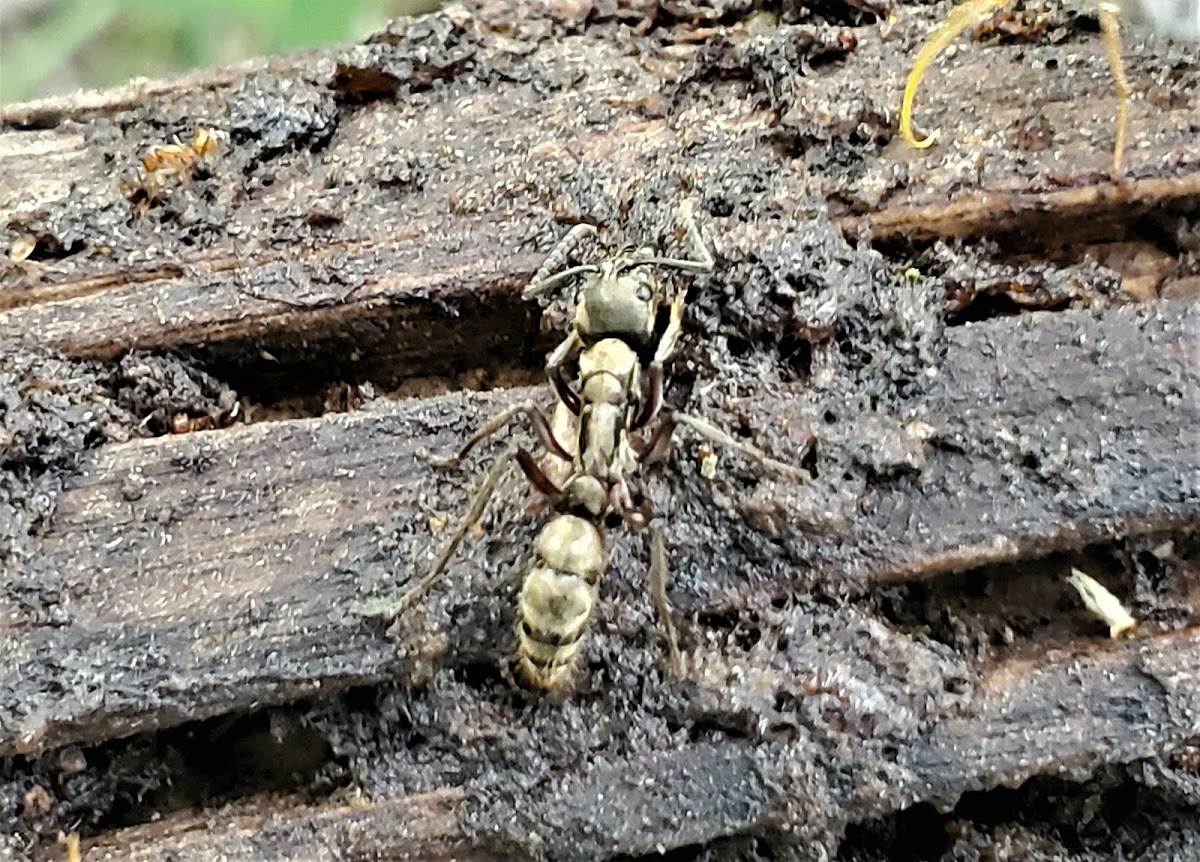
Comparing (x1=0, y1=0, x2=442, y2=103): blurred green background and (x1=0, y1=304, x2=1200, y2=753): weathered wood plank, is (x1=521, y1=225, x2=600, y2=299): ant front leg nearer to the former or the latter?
(x1=0, y1=304, x2=1200, y2=753): weathered wood plank

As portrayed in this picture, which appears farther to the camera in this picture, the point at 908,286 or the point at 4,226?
the point at 4,226

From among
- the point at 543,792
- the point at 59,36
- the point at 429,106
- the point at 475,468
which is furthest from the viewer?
the point at 59,36

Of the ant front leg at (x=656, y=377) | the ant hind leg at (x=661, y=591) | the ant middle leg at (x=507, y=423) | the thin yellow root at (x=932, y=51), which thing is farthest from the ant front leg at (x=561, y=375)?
the thin yellow root at (x=932, y=51)

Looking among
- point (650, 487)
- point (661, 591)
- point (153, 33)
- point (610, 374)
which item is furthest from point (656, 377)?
point (153, 33)

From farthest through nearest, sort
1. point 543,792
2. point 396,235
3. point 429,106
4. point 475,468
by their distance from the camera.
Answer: point 429,106
point 396,235
point 475,468
point 543,792

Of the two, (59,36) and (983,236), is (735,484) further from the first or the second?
(59,36)

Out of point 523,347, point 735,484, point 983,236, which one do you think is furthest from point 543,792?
point 983,236
